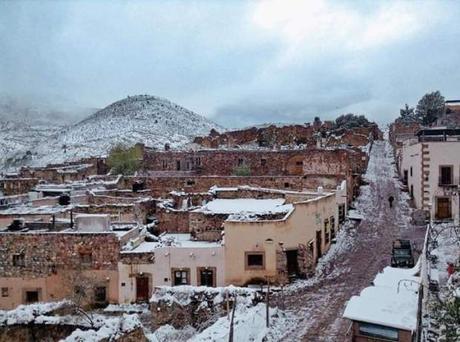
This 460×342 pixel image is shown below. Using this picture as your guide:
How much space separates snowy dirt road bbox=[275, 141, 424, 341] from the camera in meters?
18.8

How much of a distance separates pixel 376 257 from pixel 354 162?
60.7ft

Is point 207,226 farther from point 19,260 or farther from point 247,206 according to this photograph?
point 19,260

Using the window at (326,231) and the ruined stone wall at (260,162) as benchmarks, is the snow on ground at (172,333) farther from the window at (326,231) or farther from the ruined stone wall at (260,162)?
the ruined stone wall at (260,162)

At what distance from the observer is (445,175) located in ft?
103

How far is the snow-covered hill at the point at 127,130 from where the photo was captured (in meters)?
97.1

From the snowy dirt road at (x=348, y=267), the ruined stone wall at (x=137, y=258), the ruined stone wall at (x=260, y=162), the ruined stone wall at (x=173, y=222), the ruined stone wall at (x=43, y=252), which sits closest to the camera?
the snowy dirt road at (x=348, y=267)

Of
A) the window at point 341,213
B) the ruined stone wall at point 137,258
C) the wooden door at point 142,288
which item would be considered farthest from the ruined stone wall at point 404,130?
the wooden door at point 142,288

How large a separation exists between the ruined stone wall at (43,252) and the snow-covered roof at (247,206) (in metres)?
6.72

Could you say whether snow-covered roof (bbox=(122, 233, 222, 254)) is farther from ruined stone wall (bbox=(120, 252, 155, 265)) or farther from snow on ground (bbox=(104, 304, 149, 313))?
snow on ground (bbox=(104, 304, 149, 313))

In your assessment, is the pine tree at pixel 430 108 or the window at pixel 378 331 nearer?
the window at pixel 378 331

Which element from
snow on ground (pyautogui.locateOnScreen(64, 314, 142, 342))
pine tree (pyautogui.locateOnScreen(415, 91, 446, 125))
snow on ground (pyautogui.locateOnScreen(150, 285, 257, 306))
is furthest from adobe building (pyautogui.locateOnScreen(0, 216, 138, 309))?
pine tree (pyautogui.locateOnScreen(415, 91, 446, 125))

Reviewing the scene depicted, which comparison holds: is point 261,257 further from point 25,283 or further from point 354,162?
point 354,162

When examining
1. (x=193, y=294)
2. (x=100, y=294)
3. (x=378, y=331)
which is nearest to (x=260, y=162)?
(x=100, y=294)

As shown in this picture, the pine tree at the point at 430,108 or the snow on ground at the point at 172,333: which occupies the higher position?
the pine tree at the point at 430,108
